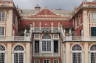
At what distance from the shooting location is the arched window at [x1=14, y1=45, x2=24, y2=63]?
203 ft

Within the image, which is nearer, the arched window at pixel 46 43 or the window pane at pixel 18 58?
the window pane at pixel 18 58

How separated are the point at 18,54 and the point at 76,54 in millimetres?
10219

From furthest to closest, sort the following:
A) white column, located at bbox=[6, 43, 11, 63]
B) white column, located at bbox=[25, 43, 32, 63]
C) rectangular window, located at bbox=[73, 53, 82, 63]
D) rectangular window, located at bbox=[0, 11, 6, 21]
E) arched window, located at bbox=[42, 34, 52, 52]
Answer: arched window, located at bbox=[42, 34, 52, 52], rectangular window, located at bbox=[0, 11, 6, 21], rectangular window, located at bbox=[73, 53, 82, 63], white column, located at bbox=[25, 43, 32, 63], white column, located at bbox=[6, 43, 11, 63]

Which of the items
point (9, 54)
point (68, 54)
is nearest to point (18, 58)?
point (9, 54)

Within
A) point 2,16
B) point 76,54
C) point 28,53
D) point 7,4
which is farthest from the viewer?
point 2,16

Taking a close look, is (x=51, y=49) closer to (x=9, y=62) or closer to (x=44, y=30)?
(x=44, y=30)

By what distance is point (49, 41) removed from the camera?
226ft

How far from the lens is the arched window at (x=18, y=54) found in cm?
6188

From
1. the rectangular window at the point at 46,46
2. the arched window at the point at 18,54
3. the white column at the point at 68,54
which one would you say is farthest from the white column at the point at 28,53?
the rectangular window at the point at 46,46

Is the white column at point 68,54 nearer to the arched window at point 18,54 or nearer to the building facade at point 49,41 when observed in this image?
the building facade at point 49,41

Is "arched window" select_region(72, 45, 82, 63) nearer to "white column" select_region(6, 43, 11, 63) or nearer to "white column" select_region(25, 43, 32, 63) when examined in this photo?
"white column" select_region(25, 43, 32, 63)

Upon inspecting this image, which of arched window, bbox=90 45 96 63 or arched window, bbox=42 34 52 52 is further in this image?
arched window, bbox=42 34 52 52

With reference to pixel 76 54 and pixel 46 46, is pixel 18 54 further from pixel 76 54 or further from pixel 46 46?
pixel 76 54

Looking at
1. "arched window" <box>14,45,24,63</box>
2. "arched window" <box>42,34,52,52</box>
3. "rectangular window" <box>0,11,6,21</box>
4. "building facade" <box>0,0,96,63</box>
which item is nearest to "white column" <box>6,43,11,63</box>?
"building facade" <box>0,0,96,63</box>
